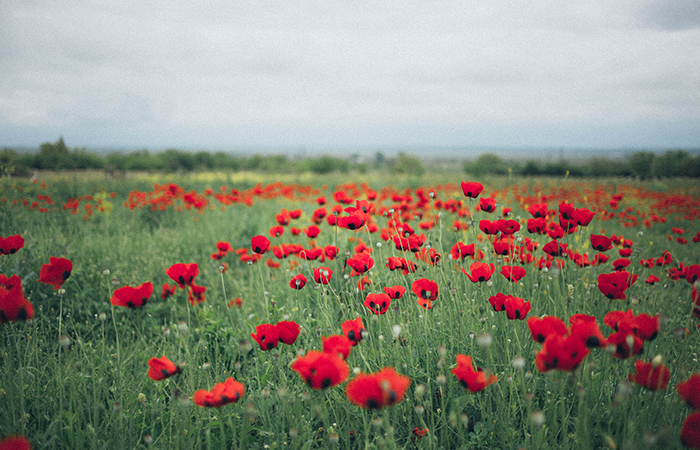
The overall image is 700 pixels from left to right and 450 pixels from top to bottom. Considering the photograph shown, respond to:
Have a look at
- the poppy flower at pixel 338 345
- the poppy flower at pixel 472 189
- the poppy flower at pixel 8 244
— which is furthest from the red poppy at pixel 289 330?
the poppy flower at pixel 8 244

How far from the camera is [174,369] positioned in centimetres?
127

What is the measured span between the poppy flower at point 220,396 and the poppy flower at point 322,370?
0.34 meters

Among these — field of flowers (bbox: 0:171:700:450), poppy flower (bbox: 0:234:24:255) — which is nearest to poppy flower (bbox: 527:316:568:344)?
field of flowers (bbox: 0:171:700:450)

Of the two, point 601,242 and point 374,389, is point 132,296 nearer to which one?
point 374,389

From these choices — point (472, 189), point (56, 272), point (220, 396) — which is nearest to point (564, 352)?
point (220, 396)

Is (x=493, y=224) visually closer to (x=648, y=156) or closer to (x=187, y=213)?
(x=187, y=213)

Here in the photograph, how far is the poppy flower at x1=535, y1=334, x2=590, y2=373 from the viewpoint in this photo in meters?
1.02

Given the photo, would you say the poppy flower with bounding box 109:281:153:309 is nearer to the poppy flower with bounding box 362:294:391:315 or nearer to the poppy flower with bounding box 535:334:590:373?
the poppy flower with bounding box 362:294:391:315

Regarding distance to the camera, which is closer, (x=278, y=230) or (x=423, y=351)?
(x=423, y=351)

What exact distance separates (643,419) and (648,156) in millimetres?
10864

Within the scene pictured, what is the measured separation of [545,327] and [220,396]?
1.19 m

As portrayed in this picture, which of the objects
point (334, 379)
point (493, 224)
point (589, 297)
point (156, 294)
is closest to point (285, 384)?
point (334, 379)

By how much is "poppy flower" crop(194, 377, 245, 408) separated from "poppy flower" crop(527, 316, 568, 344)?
1.10 metres

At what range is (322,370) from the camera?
1.02 m
